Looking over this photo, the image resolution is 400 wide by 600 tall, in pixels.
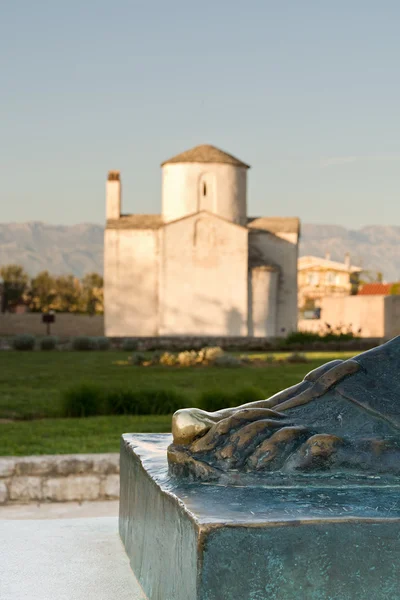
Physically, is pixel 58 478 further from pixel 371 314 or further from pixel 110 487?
pixel 371 314

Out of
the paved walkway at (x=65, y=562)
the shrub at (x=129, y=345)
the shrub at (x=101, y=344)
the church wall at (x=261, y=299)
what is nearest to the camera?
the paved walkway at (x=65, y=562)

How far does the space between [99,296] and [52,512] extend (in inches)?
2743

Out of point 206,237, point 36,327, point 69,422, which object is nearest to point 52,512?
point 69,422

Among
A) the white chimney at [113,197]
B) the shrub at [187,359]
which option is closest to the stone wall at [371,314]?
the shrub at [187,359]

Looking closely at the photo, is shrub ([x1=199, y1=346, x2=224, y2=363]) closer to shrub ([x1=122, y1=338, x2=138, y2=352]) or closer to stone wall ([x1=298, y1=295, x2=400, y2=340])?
shrub ([x1=122, y1=338, x2=138, y2=352])

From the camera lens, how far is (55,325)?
4750 cm

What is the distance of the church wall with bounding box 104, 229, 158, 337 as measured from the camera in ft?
131

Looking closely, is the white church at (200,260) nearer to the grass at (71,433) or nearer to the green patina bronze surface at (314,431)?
the grass at (71,433)

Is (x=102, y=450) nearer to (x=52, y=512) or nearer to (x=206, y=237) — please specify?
(x=52, y=512)

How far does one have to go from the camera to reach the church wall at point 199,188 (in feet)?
133

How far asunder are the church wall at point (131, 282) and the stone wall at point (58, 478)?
33560mm

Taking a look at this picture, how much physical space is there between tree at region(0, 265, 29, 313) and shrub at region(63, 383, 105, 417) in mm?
54431

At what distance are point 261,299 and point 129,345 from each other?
1321cm

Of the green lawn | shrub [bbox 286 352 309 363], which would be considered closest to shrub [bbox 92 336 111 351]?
the green lawn
